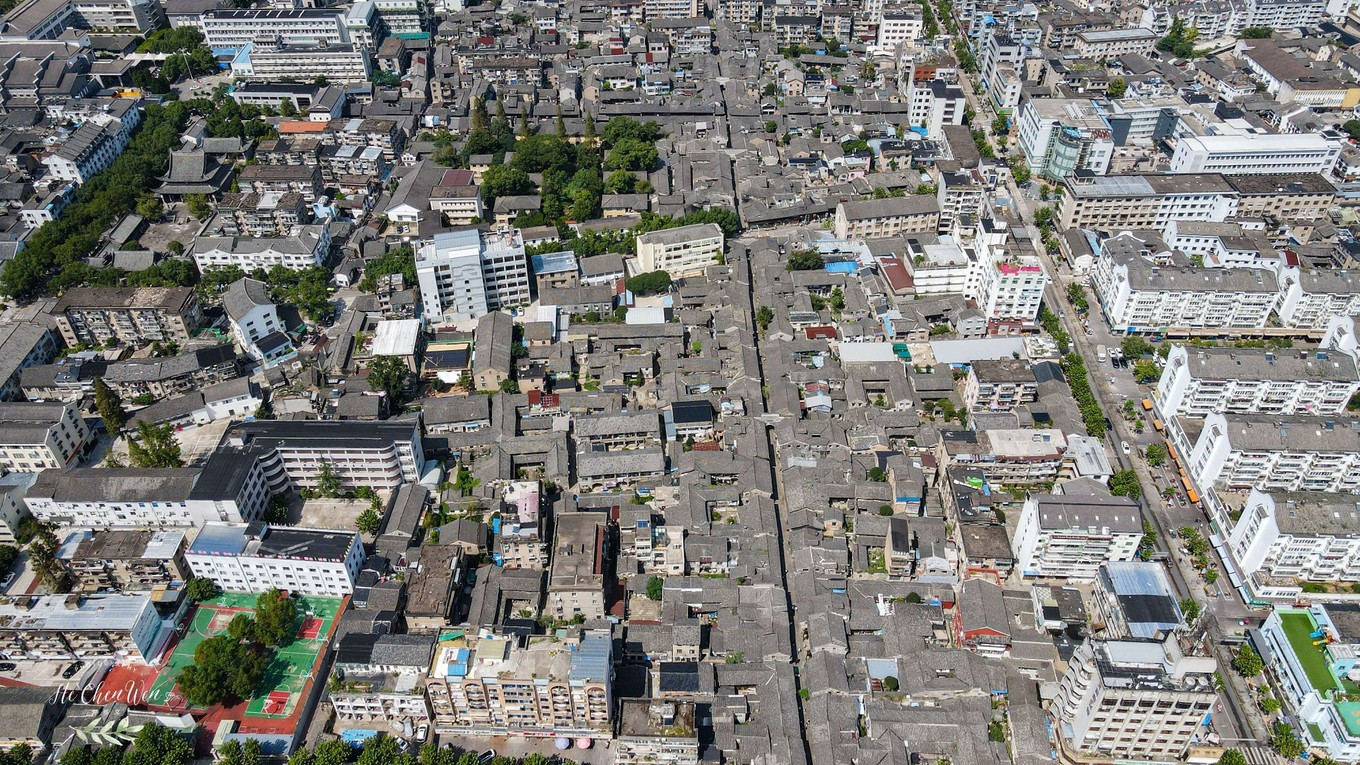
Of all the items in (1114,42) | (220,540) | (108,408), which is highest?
(1114,42)

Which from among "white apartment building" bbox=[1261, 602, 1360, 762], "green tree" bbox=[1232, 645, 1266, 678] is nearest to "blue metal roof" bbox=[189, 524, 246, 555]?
"green tree" bbox=[1232, 645, 1266, 678]

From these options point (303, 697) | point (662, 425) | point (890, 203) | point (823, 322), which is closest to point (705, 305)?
point (823, 322)

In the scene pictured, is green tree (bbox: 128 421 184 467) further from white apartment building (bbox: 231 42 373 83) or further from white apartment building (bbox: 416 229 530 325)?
white apartment building (bbox: 231 42 373 83)

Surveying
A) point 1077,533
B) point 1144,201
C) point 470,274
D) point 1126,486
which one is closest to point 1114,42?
point 1144,201

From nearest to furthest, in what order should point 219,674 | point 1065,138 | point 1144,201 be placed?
point 219,674 < point 1144,201 < point 1065,138

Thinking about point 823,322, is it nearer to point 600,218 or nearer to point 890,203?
point 890,203

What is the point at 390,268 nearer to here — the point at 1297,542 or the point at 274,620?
the point at 274,620
